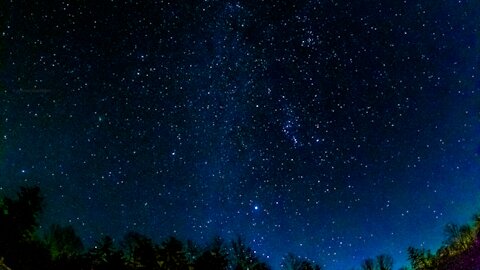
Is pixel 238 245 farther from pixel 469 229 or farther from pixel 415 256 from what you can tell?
pixel 469 229

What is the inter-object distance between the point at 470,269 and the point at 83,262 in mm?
29550

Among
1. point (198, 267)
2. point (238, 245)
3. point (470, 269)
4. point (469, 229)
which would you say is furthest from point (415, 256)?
point (198, 267)

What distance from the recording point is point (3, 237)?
1582cm

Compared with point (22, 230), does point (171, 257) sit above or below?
below

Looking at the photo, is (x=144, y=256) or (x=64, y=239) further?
(x=64, y=239)

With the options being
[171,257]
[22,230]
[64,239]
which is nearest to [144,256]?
[171,257]

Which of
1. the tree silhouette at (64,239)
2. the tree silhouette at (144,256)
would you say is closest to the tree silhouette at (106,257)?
the tree silhouette at (144,256)

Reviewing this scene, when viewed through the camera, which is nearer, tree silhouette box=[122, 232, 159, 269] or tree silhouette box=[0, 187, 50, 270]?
tree silhouette box=[0, 187, 50, 270]

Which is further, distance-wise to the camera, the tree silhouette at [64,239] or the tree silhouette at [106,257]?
the tree silhouette at [64,239]

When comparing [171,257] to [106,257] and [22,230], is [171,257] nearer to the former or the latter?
[106,257]

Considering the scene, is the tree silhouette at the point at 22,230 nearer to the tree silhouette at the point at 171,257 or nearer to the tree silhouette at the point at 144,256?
the tree silhouette at the point at 144,256

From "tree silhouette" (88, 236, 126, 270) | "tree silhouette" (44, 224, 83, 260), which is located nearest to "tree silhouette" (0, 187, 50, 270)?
"tree silhouette" (88, 236, 126, 270)

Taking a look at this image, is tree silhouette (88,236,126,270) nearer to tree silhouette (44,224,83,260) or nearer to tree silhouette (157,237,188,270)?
tree silhouette (157,237,188,270)

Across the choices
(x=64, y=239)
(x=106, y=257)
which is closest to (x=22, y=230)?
(x=106, y=257)
